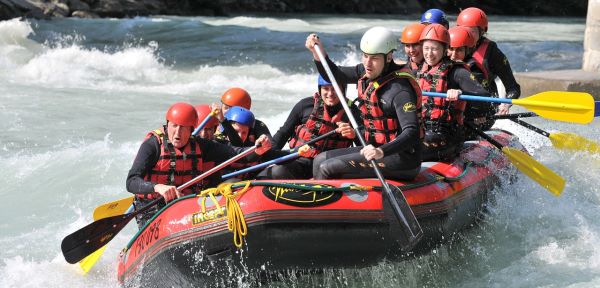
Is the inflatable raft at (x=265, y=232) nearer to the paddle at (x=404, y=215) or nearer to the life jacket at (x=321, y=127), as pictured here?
the paddle at (x=404, y=215)

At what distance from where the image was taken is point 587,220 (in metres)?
5.94

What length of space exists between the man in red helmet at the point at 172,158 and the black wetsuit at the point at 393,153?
1.28ft

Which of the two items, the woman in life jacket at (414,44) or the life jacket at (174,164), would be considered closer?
the life jacket at (174,164)

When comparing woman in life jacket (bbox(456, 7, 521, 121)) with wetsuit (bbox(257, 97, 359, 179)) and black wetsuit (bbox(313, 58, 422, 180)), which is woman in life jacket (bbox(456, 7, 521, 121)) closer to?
wetsuit (bbox(257, 97, 359, 179))

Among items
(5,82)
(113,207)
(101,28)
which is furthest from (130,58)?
(113,207)

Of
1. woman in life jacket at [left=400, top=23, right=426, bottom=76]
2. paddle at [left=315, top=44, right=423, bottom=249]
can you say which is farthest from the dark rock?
paddle at [left=315, top=44, right=423, bottom=249]

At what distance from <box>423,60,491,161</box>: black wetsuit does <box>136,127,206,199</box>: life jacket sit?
1588 mm

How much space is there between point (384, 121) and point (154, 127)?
588 cm

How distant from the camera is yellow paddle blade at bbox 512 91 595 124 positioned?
5.48 metres

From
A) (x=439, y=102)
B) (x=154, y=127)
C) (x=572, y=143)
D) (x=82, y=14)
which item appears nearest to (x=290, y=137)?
(x=439, y=102)

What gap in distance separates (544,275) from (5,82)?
34.5 feet

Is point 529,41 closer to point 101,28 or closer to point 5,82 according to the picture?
point 101,28

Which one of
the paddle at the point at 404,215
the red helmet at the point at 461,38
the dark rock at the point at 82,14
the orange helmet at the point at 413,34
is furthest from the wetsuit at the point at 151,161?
the dark rock at the point at 82,14

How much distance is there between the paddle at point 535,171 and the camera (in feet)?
18.6
